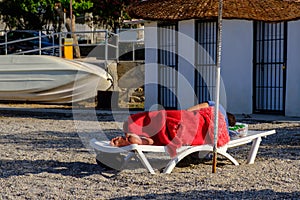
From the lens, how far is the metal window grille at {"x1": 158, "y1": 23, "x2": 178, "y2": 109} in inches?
608

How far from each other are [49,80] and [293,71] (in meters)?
7.48

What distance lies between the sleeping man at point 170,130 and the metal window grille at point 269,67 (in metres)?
6.59

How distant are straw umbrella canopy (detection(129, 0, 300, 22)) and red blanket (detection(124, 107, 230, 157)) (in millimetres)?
1282

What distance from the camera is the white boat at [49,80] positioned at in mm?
17266

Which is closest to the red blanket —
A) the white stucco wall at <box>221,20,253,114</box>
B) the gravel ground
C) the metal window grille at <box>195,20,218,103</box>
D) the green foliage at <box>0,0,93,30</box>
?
the gravel ground

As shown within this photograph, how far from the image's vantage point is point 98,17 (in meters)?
39.0

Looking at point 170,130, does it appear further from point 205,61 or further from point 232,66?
point 205,61

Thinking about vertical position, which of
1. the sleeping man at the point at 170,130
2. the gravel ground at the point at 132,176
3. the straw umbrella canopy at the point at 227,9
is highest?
the straw umbrella canopy at the point at 227,9

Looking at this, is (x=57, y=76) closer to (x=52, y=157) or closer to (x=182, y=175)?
(x=52, y=157)

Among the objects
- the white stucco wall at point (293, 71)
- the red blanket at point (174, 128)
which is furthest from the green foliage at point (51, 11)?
the red blanket at point (174, 128)

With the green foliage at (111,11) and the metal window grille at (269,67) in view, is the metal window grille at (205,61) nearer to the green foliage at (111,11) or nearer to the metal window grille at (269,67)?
the metal window grille at (269,67)

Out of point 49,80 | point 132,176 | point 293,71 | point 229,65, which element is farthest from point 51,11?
point 132,176

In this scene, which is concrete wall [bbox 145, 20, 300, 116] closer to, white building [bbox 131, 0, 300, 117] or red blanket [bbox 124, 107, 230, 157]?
white building [bbox 131, 0, 300, 117]

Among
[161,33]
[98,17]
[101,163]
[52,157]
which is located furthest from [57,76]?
[98,17]
